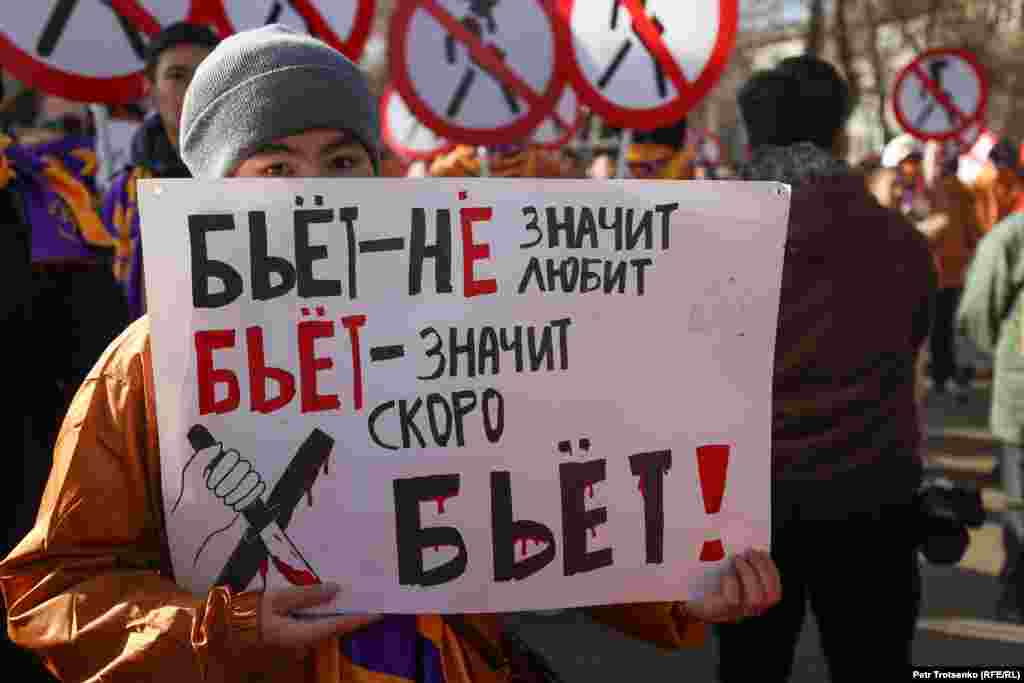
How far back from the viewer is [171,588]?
136 cm

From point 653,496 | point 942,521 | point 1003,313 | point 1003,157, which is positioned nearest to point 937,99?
point 1003,157

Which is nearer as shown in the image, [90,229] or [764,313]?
[764,313]

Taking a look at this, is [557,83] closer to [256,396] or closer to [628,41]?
[628,41]

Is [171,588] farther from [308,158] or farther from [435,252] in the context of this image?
[308,158]

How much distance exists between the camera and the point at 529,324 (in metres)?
1.49

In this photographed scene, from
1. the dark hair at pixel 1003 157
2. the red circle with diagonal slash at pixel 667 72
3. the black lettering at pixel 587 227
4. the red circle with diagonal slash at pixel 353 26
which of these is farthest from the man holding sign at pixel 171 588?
the dark hair at pixel 1003 157

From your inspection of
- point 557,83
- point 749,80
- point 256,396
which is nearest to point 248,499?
point 256,396

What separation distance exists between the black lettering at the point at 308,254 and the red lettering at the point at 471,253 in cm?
18

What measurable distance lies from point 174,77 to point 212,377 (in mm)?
1928

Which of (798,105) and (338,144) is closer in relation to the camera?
(338,144)

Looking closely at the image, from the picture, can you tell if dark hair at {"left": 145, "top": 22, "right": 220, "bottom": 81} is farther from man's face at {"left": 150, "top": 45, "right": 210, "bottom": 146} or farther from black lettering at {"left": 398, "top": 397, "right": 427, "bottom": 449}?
black lettering at {"left": 398, "top": 397, "right": 427, "bottom": 449}

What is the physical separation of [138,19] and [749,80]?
1.89 meters

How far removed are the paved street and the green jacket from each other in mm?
480

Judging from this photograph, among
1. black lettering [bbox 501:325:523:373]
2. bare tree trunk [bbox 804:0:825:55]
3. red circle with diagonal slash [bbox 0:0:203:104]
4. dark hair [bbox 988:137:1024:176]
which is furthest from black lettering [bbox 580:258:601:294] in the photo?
bare tree trunk [bbox 804:0:825:55]
